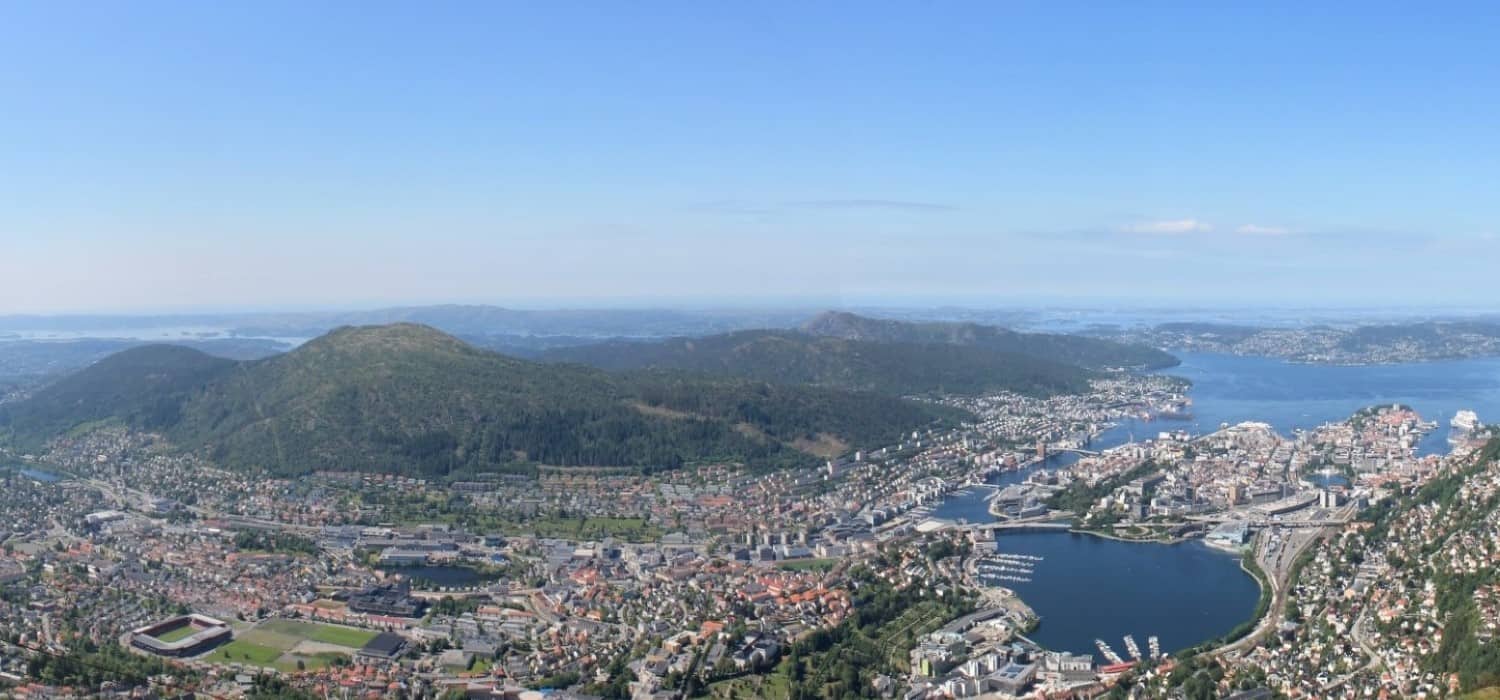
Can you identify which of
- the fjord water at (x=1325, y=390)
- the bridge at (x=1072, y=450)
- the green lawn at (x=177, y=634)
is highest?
the fjord water at (x=1325, y=390)

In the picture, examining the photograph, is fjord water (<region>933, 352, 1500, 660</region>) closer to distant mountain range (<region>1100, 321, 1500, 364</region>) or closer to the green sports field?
the green sports field

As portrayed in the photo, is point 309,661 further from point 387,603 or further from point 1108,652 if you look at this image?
point 1108,652

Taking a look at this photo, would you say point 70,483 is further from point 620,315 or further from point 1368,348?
point 620,315

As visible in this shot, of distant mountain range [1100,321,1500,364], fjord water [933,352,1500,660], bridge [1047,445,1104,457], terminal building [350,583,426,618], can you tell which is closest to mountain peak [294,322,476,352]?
bridge [1047,445,1104,457]

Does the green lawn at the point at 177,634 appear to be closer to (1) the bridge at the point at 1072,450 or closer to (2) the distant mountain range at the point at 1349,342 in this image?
(1) the bridge at the point at 1072,450

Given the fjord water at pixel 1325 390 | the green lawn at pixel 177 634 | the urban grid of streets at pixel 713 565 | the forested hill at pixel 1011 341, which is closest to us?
the urban grid of streets at pixel 713 565

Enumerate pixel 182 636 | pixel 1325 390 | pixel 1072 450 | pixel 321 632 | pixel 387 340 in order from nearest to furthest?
pixel 182 636
pixel 321 632
pixel 1072 450
pixel 387 340
pixel 1325 390

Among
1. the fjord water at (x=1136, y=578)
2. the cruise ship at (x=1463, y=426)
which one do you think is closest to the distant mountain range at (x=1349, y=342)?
the fjord water at (x=1136, y=578)

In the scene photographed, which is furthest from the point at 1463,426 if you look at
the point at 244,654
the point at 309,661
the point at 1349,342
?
the point at 1349,342
